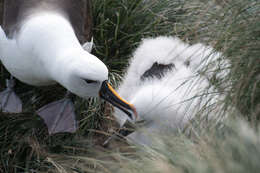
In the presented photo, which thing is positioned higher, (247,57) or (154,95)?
(247,57)

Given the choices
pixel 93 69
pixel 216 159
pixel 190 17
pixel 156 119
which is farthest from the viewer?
pixel 190 17

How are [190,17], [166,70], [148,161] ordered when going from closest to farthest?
[148,161]
[166,70]
[190,17]

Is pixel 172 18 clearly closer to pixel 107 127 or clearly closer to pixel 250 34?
pixel 107 127

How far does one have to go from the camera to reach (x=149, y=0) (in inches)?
159

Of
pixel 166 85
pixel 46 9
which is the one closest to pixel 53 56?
pixel 46 9

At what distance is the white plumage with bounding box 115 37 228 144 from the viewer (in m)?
2.66

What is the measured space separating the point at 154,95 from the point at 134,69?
615 millimetres

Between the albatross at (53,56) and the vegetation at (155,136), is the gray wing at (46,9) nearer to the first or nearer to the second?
the albatross at (53,56)

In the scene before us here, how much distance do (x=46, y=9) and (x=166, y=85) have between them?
1.03m

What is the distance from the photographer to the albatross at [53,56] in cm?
259

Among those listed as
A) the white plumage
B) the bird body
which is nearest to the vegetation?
the white plumage

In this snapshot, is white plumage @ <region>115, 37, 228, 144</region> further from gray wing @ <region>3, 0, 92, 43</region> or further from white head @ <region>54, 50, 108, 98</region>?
gray wing @ <region>3, 0, 92, 43</region>

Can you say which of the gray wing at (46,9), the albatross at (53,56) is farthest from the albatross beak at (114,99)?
the gray wing at (46,9)

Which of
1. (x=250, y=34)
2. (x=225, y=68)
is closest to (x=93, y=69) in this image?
(x=225, y=68)
